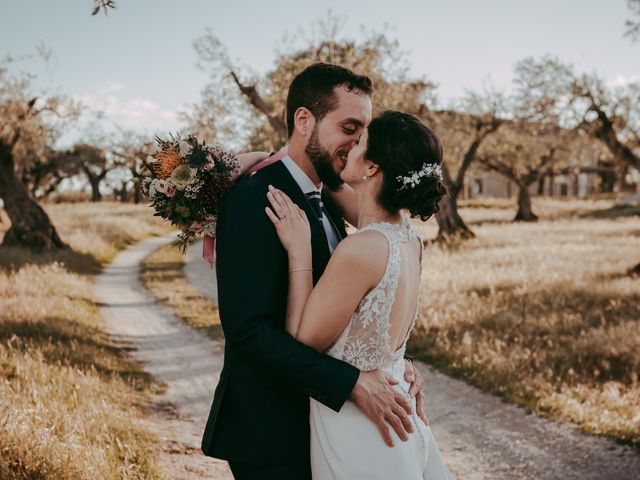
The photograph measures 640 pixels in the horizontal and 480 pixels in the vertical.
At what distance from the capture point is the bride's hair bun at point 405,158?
105 inches

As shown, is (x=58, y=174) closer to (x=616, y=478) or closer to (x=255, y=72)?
(x=255, y=72)

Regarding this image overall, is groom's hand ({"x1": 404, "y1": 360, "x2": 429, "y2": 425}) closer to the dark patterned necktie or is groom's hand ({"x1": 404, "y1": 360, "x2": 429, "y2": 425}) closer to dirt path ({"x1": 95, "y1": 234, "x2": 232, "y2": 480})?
the dark patterned necktie

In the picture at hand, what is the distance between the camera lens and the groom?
2.51 meters

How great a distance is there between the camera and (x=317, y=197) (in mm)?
3049

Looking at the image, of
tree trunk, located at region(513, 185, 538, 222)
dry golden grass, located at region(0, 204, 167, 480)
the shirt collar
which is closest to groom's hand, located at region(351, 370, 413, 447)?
the shirt collar

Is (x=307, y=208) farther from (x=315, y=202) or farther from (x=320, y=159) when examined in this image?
(x=320, y=159)

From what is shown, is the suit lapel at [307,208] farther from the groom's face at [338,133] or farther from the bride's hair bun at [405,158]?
the bride's hair bun at [405,158]

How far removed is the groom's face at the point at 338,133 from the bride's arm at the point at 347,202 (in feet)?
1.38

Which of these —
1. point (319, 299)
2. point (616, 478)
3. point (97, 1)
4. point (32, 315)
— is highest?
point (97, 1)

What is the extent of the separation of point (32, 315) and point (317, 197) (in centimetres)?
838

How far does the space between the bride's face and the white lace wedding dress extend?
235 mm

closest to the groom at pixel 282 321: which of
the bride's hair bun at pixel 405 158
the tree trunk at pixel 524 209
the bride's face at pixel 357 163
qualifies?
the bride's face at pixel 357 163

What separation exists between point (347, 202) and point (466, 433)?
420 cm

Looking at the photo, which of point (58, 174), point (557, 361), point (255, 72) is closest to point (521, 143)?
point (255, 72)
